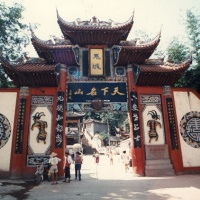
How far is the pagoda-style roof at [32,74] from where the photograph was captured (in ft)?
34.6

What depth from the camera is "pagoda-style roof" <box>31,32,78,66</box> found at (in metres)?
11.1

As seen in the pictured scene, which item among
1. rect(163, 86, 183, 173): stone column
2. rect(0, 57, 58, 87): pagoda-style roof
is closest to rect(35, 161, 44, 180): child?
rect(0, 57, 58, 87): pagoda-style roof

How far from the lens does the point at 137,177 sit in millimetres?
9797

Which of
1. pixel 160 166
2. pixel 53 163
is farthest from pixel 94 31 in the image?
pixel 160 166

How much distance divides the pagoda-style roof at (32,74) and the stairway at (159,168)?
19.7 feet

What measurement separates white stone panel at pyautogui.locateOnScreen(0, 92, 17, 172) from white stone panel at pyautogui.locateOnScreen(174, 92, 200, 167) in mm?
8250

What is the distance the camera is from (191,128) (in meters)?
10.9

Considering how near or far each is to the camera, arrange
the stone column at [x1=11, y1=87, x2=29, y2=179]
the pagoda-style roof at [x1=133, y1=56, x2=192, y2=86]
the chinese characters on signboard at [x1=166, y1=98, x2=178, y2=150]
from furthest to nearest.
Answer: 1. the pagoda-style roof at [x1=133, y1=56, x2=192, y2=86]
2. the chinese characters on signboard at [x1=166, y1=98, x2=178, y2=150]
3. the stone column at [x1=11, y1=87, x2=29, y2=179]

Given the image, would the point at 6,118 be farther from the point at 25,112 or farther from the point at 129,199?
the point at 129,199

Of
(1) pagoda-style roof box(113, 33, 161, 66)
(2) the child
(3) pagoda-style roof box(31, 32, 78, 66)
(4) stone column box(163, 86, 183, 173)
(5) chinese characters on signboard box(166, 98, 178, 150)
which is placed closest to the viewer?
(2) the child

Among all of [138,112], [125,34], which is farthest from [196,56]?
[138,112]

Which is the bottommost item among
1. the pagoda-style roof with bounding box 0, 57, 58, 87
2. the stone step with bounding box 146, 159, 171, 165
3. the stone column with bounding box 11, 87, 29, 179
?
the stone step with bounding box 146, 159, 171, 165

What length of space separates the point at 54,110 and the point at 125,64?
452 cm

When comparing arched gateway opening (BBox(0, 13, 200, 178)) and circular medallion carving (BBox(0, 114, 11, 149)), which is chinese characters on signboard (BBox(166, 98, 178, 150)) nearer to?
arched gateway opening (BBox(0, 13, 200, 178))
